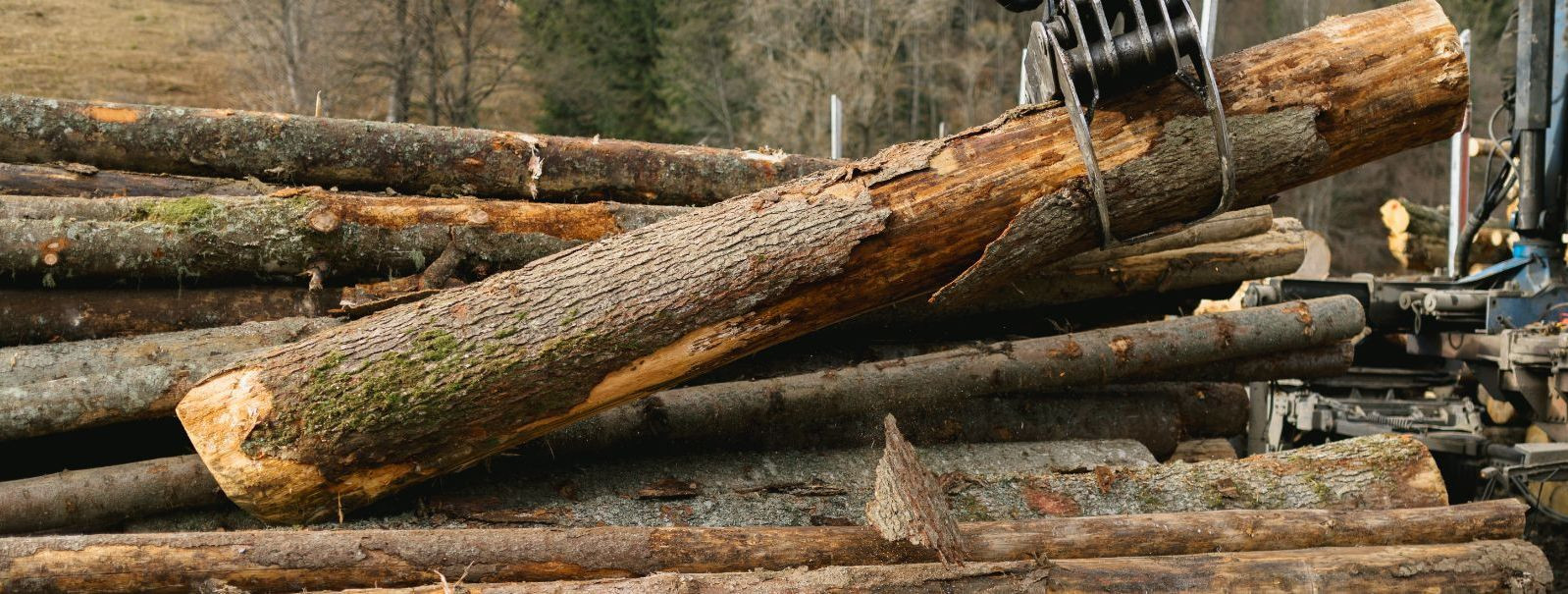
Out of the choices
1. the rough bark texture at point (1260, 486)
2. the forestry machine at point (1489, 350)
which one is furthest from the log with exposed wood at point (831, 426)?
the forestry machine at point (1489, 350)

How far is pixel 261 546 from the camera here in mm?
2746

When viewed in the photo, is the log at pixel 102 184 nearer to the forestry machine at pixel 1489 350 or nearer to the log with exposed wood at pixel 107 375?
the log with exposed wood at pixel 107 375

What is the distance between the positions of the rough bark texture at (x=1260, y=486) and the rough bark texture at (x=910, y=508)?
59 cm

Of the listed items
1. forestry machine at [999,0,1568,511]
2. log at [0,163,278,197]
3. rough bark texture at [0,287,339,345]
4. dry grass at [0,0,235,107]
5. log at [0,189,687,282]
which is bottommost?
forestry machine at [999,0,1568,511]

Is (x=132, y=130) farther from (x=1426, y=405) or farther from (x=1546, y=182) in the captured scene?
(x=1546, y=182)

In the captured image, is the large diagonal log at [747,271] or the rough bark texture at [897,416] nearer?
the large diagonal log at [747,271]

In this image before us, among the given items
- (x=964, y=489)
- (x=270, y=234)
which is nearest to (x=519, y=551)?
(x=964, y=489)

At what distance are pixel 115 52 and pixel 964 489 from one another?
25.0 metres

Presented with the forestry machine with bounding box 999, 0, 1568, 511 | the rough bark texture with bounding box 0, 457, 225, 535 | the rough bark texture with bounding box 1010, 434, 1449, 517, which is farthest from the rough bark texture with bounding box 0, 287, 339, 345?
the forestry machine with bounding box 999, 0, 1568, 511

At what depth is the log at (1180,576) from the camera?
8.87ft

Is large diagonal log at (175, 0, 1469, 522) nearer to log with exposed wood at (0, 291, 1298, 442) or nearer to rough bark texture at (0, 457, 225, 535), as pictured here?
rough bark texture at (0, 457, 225, 535)

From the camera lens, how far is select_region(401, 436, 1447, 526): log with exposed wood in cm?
339

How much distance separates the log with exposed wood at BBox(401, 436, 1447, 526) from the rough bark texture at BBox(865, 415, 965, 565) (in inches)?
19.6

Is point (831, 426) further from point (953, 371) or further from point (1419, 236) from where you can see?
point (1419, 236)
